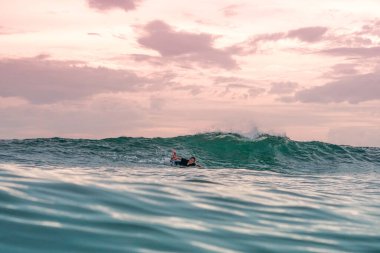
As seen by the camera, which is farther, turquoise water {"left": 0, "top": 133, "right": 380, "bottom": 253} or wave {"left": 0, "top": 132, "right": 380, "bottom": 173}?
wave {"left": 0, "top": 132, "right": 380, "bottom": 173}

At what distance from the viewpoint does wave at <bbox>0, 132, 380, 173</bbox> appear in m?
35.5

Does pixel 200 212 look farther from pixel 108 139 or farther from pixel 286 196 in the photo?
pixel 108 139

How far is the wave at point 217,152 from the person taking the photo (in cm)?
3549

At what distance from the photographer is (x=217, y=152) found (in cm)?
4225

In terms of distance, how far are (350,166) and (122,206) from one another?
103 ft

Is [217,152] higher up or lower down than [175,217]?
higher up

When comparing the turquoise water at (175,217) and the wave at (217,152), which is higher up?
the wave at (217,152)

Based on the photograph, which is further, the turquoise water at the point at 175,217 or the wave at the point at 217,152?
the wave at the point at 217,152

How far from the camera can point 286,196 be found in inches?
492

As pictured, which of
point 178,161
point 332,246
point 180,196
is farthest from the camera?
point 178,161

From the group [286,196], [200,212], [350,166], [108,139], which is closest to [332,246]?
[200,212]

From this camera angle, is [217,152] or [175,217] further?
[217,152]

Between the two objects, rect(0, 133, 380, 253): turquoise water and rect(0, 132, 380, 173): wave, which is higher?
rect(0, 132, 380, 173): wave

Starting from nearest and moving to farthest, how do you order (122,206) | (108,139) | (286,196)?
1. (122,206)
2. (286,196)
3. (108,139)
